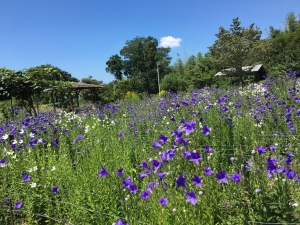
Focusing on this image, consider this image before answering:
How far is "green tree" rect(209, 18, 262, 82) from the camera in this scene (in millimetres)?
19672

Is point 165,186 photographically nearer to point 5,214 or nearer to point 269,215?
point 269,215

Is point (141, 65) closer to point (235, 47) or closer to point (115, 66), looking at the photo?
point (115, 66)

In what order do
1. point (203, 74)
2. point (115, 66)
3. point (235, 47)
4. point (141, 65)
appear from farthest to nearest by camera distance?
1. point (115, 66)
2. point (141, 65)
3. point (203, 74)
4. point (235, 47)

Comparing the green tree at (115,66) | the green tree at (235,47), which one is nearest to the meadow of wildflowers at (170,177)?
the green tree at (235,47)

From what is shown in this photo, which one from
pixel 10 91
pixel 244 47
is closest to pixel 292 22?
pixel 244 47

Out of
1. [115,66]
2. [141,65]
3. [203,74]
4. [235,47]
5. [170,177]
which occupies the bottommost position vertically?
[170,177]

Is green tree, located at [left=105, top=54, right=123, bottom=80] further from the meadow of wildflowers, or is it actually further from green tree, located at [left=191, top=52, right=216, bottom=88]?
the meadow of wildflowers

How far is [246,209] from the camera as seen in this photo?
64.7 inches

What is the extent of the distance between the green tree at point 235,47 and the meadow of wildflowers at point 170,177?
607 inches

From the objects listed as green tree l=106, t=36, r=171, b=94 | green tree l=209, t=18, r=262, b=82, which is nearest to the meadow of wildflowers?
green tree l=209, t=18, r=262, b=82

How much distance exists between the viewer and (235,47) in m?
19.7

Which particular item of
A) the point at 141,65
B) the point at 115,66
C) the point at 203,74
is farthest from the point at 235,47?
the point at 115,66

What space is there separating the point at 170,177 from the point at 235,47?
19.9 m

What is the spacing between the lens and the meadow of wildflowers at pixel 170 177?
1636 mm
